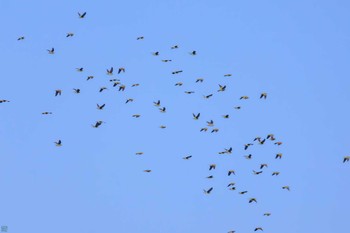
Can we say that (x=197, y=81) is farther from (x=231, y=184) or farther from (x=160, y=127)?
(x=231, y=184)

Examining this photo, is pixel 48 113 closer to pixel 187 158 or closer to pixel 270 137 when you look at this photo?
pixel 187 158

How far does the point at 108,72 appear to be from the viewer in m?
105

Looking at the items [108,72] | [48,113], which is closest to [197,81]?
[108,72]

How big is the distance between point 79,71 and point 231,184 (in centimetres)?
2199

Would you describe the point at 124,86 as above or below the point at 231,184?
above

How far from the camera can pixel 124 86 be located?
114875mm

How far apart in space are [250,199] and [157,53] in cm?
2070

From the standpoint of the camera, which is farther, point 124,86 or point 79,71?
point 124,86

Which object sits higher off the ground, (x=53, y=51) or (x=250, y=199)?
(x=53, y=51)

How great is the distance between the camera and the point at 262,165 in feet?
390

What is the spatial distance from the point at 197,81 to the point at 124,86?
34.3 feet

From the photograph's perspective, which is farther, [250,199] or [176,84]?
[250,199]

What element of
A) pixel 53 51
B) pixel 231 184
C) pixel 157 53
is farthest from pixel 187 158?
pixel 53 51

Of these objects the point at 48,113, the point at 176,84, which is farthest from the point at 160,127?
the point at 48,113
